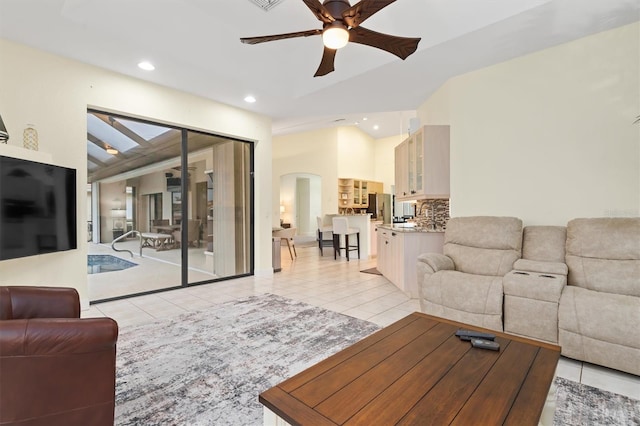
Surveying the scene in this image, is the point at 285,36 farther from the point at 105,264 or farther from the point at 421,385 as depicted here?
the point at 105,264

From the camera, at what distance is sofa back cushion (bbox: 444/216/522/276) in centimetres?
332

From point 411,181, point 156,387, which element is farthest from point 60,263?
point 411,181

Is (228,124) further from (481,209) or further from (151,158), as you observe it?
(481,209)

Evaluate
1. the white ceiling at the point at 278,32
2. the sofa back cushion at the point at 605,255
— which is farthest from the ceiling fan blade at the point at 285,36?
the sofa back cushion at the point at 605,255

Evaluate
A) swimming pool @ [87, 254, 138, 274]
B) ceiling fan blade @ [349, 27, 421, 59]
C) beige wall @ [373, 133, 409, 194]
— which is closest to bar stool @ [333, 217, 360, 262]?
beige wall @ [373, 133, 409, 194]

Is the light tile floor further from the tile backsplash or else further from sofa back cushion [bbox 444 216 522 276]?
the tile backsplash

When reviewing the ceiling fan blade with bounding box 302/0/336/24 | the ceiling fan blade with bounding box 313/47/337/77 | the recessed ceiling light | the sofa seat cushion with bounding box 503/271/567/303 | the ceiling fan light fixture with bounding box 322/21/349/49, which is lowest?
the sofa seat cushion with bounding box 503/271/567/303

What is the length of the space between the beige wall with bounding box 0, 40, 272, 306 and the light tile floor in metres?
0.74

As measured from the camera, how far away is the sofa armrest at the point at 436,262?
337cm

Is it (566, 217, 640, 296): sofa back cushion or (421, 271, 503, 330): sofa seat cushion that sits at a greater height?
(566, 217, 640, 296): sofa back cushion

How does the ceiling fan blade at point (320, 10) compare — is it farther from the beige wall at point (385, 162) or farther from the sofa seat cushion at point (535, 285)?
the beige wall at point (385, 162)

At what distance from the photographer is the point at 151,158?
4766mm

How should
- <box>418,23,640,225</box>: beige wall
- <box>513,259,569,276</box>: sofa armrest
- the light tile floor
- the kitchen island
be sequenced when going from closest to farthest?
the light tile floor → <box>513,259,569,276</box>: sofa armrest → <box>418,23,640,225</box>: beige wall → the kitchen island

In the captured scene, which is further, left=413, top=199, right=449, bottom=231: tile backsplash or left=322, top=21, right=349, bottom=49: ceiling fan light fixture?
left=413, top=199, right=449, bottom=231: tile backsplash
